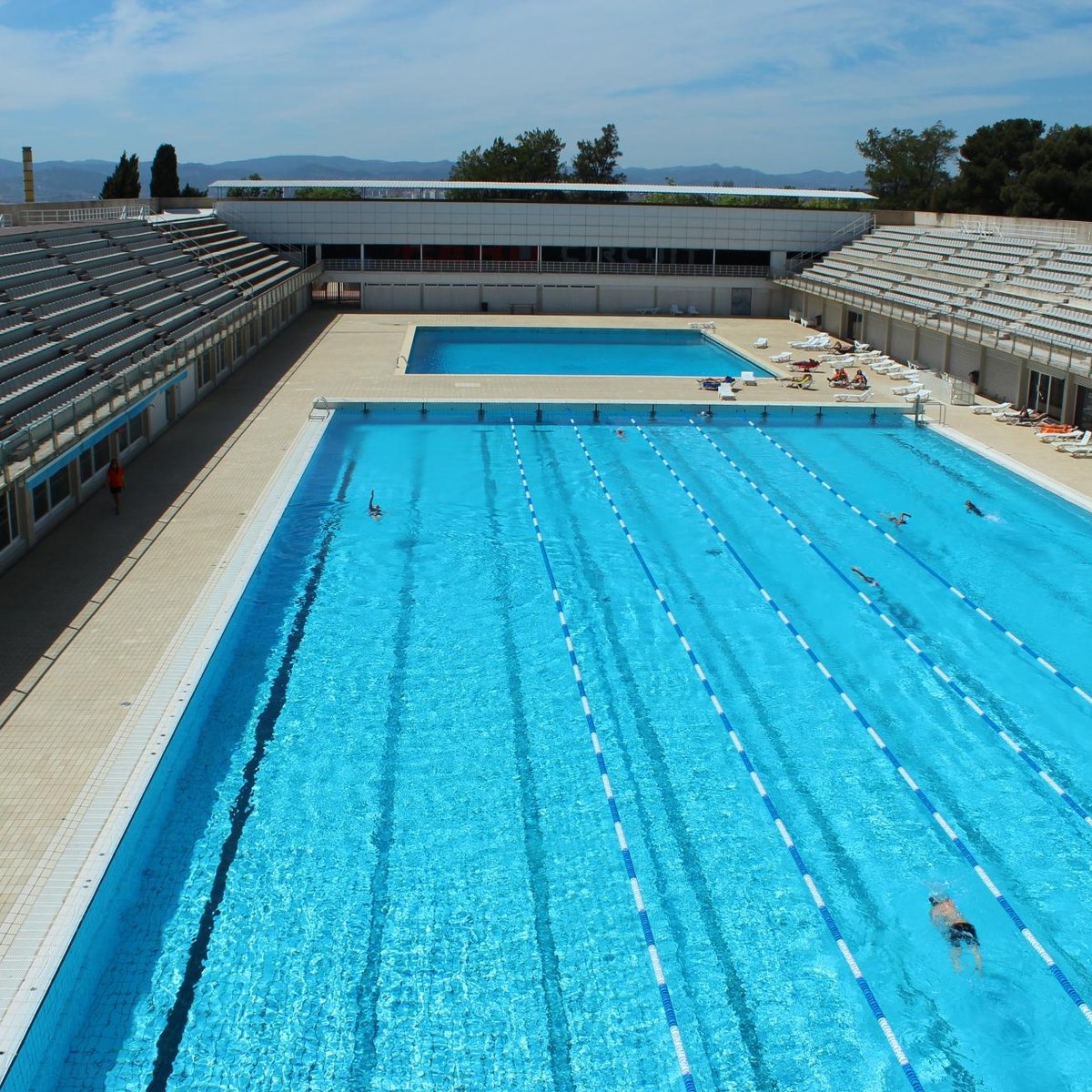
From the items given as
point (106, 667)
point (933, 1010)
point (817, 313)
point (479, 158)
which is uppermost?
point (479, 158)

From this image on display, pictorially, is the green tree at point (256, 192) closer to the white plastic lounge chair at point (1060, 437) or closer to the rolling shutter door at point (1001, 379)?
the rolling shutter door at point (1001, 379)

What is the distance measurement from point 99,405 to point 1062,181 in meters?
43.6

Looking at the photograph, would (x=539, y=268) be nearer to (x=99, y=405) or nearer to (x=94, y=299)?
(x=94, y=299)

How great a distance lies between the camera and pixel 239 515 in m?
15.4

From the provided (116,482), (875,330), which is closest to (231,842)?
(116,482)

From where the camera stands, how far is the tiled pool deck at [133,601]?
775cm

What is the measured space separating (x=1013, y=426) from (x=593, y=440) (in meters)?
8.52

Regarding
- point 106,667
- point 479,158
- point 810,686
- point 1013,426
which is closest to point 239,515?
point 106,667

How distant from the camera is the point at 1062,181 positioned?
4662 cm

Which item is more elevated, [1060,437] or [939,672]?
[1060,437]

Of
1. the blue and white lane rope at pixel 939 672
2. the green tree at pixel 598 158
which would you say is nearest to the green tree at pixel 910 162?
the green tree at pixel 598 158

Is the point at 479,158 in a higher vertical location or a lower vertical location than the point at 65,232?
higher

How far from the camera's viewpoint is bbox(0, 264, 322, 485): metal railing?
1245 cm

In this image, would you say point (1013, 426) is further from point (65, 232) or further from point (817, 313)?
point (65, 232)
